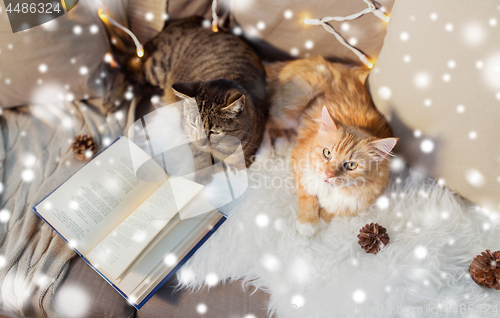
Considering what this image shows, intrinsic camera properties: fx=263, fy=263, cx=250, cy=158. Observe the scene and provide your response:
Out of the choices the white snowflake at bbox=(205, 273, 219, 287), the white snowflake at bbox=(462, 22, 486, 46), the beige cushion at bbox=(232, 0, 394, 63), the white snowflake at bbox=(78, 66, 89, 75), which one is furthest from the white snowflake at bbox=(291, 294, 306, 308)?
the white snowflake at bbox=(78, 66, 89, 75)

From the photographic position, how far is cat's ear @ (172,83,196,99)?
85 cm

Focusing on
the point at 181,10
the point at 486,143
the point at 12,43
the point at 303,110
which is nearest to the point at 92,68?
the point at 12,43

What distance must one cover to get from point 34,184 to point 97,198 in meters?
0.30

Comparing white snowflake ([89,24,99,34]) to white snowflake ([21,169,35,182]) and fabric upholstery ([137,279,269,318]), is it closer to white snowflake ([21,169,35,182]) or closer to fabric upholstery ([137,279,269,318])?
white snowflake ([21,169,35,182])

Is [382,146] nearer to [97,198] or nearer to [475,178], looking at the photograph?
[475,178]

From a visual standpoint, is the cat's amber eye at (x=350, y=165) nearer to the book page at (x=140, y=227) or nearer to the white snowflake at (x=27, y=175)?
the book page at (x=140, y=227)

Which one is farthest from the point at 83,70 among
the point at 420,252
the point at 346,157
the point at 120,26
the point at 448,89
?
the point at 420,252

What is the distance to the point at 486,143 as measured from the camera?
747 millimetres

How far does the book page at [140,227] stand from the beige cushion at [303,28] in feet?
2.38

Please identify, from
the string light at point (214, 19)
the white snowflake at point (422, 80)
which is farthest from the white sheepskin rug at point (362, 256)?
the string light at point (214, 19)

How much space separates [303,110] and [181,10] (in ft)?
2.36

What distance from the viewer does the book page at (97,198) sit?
2.97 ft

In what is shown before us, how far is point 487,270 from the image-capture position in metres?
0.80

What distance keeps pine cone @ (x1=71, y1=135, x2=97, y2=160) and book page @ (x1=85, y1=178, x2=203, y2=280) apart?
0.35 metres
